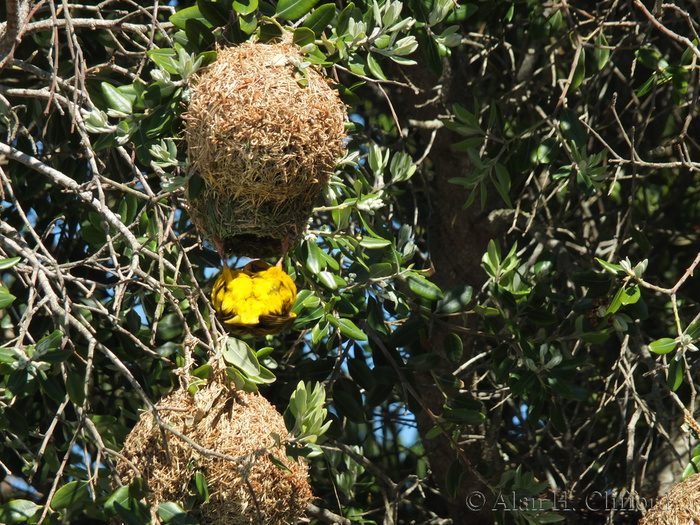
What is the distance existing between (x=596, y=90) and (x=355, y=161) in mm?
1371

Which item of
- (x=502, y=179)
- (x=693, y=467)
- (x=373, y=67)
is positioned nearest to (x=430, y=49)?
(x=373, y=67)

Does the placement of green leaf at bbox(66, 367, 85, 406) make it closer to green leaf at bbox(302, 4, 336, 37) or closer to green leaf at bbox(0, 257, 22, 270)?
green leaf at bbox(0, 257, 22, 270)

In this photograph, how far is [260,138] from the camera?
1.88 metres

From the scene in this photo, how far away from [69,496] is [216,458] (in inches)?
18.0

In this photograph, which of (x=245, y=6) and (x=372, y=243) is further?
(x=372, y=243)

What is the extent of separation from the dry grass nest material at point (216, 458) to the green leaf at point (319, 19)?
33.7 inches

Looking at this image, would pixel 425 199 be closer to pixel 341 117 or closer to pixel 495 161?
pixel 495 161

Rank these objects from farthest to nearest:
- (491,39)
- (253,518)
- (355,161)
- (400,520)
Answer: (400,520), (491,39), (355,161), (253,518)

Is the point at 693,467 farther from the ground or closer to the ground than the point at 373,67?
closer to the ground

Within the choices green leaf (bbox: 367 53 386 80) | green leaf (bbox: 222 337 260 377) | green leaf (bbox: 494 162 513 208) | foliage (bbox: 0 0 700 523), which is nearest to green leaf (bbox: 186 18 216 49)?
foliage (bbox: 0 0 700 523)

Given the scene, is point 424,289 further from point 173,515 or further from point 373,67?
point 173,515

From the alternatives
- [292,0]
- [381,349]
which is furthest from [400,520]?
[292,0]

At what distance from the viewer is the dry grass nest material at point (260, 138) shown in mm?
1884

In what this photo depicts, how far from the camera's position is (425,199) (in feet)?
11.5
